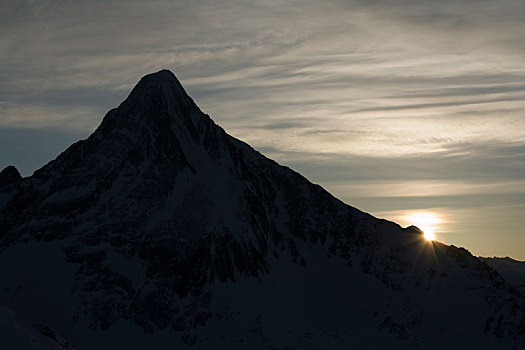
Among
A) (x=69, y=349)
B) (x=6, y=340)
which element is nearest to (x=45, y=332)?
(x=69, y=349)

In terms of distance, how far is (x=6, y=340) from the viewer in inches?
1670

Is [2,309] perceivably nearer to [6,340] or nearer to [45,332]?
[45,332]

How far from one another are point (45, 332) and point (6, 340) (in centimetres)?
1006

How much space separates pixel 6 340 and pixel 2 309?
299 inches

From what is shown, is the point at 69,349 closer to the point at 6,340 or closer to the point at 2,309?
the point at 2,309

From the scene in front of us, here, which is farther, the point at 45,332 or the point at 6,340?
the point at 45,332

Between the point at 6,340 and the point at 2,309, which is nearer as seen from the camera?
the point at 6,340

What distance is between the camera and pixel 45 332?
52.3 m

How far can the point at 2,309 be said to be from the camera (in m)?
49.5

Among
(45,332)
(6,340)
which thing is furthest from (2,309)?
(6,340)

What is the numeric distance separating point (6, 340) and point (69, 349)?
30.7ft

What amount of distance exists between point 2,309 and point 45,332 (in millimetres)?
4069
